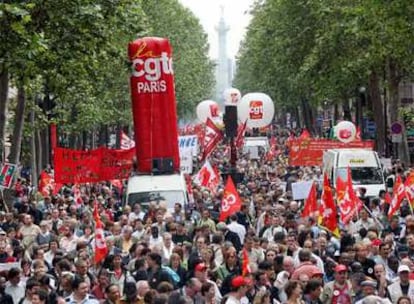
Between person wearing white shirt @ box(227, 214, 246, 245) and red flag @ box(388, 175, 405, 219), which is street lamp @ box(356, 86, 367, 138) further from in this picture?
person wearing white shirt @ box(227, 214, 246, 245)

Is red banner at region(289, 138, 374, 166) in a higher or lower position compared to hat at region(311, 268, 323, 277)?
higher

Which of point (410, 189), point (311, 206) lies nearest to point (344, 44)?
point (410, 189)

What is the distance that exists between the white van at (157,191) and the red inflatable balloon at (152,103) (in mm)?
2481

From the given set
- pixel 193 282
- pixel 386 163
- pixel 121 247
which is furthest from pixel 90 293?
pixel 386 163

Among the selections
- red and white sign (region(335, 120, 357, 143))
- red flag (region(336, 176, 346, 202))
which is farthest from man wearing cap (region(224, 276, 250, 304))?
red and white sign (region(335, 120, 357, 143))

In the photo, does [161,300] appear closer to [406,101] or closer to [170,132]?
[170,132]

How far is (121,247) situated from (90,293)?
502 centimetres

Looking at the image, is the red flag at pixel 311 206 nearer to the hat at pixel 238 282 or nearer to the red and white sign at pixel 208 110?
the hat at pixel 238 282

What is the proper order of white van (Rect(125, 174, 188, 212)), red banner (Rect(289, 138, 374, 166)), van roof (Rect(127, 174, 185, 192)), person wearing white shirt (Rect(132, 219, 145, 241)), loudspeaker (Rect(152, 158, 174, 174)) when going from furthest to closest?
1. red banner (Rect(289, 138, 374, 166))
2. loudspeaker (Rect(152, 158, 174, 174))
3. van roof (Rect(127, 174, 185, 192))
4. white van (Rect(125, 174, 188, 212))
5. person wearing white shirt (Rect(132, 219, 145, 241))

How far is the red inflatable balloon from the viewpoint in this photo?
30.8 metres

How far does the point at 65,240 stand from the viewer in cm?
2042

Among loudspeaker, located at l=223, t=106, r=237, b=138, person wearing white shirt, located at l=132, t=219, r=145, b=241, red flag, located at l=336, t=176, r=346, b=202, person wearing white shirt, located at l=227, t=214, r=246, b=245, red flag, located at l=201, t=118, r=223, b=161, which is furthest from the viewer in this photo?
red flag, located at l=201, t=118, r=223, b=161

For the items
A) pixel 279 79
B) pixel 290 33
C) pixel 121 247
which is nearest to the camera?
pixel 121 247

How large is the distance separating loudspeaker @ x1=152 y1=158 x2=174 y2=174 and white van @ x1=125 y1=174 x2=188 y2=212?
170cm
